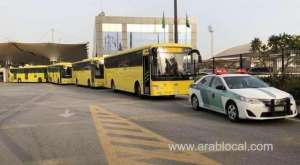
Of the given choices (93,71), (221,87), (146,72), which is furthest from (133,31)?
(221,87)

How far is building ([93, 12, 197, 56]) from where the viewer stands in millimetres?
84625

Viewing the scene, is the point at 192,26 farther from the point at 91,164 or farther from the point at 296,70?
the point at 91,164

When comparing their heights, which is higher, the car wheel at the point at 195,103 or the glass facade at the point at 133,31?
the glass facade at the point at 133,31

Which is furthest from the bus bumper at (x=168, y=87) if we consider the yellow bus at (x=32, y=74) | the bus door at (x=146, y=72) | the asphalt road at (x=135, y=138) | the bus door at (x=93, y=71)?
the yellow bus at (x=32, y=74)

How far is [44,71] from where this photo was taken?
62781 millimetres

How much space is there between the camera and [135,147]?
8.15 m

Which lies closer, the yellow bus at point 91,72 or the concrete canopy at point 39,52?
the yellow bus at point 91,72

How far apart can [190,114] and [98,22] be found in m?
73.5

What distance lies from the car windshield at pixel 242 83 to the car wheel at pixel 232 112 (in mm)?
715

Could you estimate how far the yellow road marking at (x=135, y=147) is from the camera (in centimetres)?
703

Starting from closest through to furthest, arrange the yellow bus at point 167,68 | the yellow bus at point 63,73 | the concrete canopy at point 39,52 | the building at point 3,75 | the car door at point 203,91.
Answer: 1. the car door at point 203,91
2. the yellow bus at point 167,68
3. the yellow bus at point 63,73
4. the building at point 3,75
5. the concrete canopy at point 39,52

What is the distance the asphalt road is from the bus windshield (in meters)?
5.85

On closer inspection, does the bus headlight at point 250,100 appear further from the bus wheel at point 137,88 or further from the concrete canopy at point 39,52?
the concrete canopy at point 39,52

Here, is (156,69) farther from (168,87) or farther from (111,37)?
(111,37)
